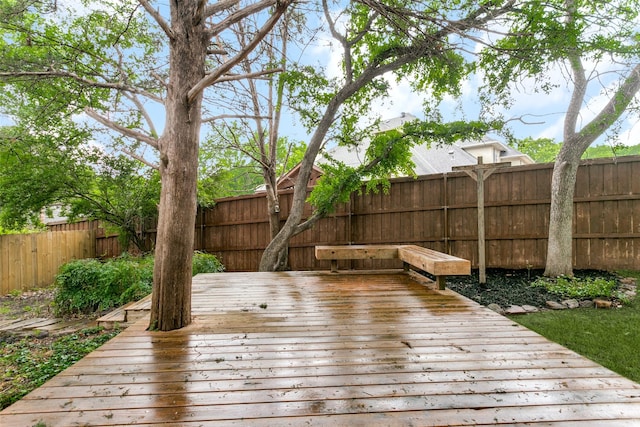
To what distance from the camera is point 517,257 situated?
616 cm

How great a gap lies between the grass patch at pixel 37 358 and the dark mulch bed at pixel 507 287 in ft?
16.8

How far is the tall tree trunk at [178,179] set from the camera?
2559mm

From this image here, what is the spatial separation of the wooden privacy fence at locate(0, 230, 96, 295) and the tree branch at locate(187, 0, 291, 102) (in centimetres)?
842

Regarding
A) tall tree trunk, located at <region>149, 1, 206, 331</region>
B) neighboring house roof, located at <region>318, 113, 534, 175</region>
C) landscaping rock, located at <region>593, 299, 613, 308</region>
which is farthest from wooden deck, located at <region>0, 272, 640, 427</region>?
neighboring house roof, located at <region>318, 113, 534, 175</region>

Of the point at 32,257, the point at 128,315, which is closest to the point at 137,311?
the point at 128,315

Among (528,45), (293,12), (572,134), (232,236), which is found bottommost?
(232,236)

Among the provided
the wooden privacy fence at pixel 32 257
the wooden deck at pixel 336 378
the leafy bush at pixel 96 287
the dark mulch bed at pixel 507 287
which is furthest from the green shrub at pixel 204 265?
the dark mulch bed at pixel 507 287

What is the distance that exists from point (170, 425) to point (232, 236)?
7.64 m

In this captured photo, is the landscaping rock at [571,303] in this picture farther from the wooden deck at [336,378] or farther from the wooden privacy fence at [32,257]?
the wooden privacy fence at [32,257]

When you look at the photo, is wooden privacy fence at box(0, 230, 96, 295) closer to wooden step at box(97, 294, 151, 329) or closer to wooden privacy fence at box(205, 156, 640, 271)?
wooden privacy fence at box(205, 156, 640, 271)

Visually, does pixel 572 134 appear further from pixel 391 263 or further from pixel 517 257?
pixel 391 263

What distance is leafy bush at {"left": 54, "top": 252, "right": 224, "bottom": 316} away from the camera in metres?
5.51

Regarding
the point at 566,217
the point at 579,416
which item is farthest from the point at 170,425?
the point at 566,217

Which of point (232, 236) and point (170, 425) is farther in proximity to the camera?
point (232, 236)
